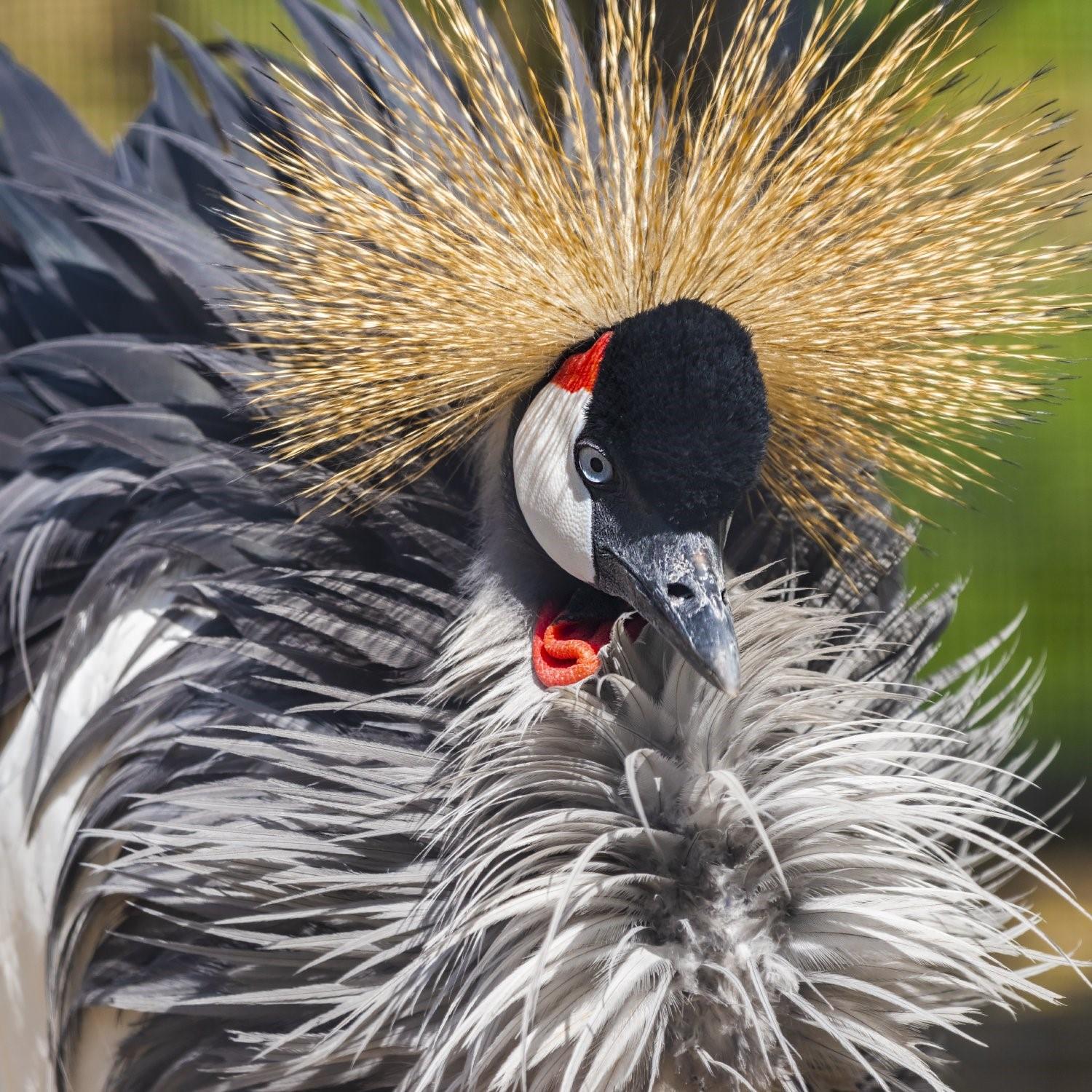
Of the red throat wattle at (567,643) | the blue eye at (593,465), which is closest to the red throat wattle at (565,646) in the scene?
the red throat wattle at (567,643)

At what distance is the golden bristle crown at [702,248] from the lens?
77 centimetres

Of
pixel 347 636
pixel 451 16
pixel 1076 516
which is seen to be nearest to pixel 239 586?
pixel 347 636

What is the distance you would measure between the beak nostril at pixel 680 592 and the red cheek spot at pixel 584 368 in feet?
0.37

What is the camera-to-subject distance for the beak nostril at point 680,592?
72cm

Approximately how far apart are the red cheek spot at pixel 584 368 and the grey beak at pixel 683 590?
0.08m

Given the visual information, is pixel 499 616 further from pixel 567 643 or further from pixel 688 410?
pixel 688 410

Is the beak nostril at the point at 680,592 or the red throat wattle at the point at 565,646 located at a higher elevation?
the beak nostril at the point at 680,592

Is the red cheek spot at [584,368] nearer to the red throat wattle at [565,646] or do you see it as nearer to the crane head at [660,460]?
the crane head at [660,460]

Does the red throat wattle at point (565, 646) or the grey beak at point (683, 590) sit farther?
the red throat wattle at point (565, 646)

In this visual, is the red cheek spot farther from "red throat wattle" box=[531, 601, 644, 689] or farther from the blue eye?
"red throat wattle" box=[531, 601, 644, 689]

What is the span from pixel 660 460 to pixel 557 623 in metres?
0.15

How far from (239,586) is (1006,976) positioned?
1.65 feet

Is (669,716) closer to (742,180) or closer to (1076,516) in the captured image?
(742,180)

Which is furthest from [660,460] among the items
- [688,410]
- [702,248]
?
[702,248]
